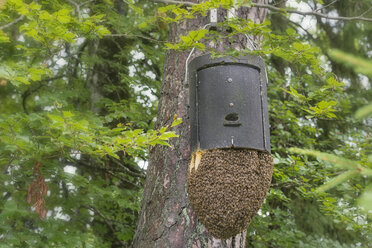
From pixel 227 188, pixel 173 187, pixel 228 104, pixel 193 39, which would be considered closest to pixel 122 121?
pixel 173 187

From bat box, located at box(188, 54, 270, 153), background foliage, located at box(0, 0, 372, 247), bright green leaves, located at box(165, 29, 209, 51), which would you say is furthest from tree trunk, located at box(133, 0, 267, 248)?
bright green leaves, located at box(165, 29, 209, 51)

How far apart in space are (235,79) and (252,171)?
1.57 ft

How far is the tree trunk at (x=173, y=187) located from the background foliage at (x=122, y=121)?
18cm

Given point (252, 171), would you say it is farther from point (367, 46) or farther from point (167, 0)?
point (367, 46)

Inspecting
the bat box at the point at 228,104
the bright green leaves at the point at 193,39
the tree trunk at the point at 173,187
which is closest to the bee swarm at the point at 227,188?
the bat box at the point at 228,104

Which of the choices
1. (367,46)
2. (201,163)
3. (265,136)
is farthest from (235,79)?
(367,46)

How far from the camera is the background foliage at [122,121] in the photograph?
2.13 meters

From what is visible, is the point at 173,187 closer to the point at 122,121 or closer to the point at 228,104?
the point at 228,104

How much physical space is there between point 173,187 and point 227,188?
518mm

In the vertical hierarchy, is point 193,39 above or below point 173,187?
above

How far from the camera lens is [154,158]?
244 cm

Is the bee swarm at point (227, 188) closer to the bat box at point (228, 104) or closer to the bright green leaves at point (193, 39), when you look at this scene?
the bat box at point (228, 104)

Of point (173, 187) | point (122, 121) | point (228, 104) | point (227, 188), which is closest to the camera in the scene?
point (227, 188)

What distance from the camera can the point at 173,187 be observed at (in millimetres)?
2230
